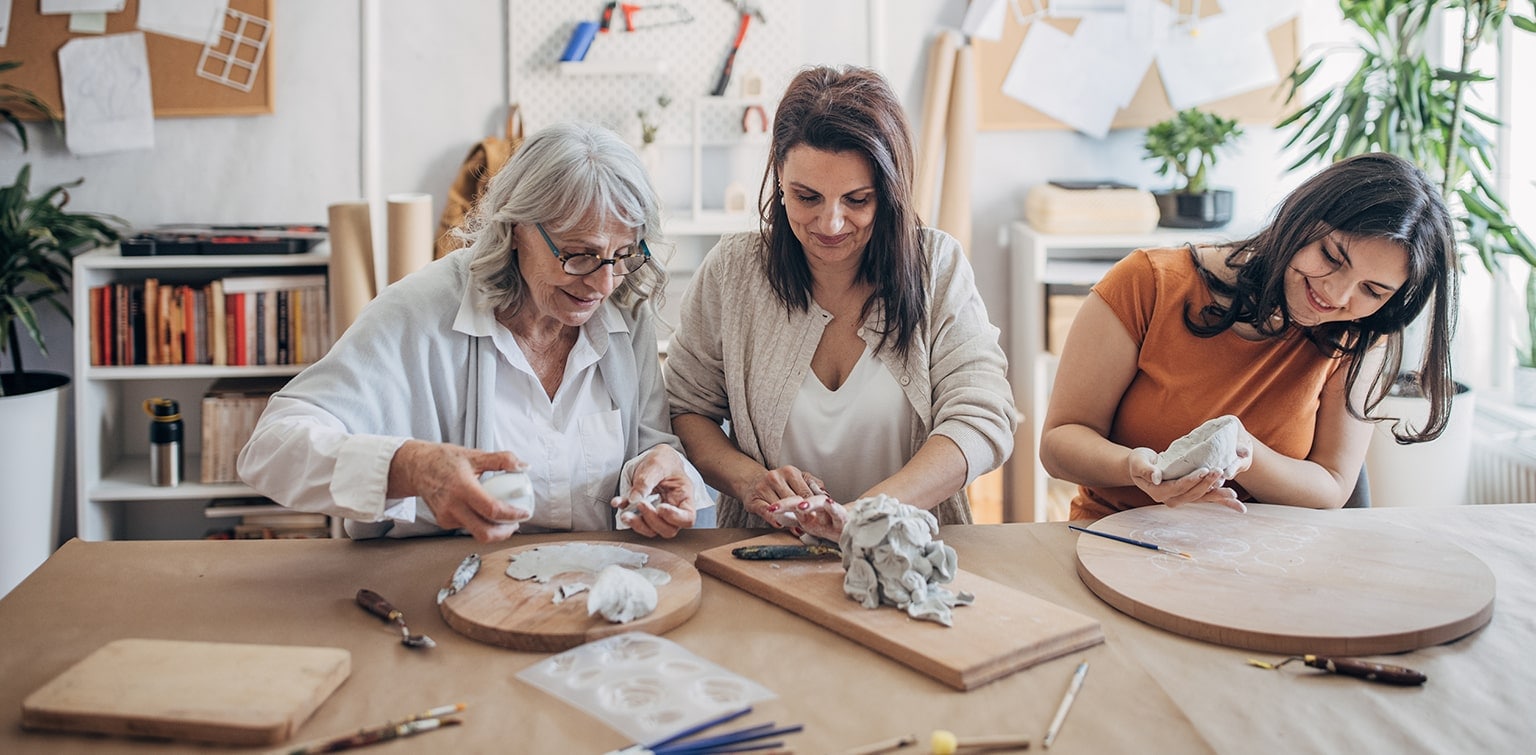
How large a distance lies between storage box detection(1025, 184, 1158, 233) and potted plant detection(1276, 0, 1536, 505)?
1.43 feet

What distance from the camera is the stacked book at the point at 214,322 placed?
11.3 ft

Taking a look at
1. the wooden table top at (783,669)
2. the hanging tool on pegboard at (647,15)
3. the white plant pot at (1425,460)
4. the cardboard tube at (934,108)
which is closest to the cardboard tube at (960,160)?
the cardboard tube at (934,108)

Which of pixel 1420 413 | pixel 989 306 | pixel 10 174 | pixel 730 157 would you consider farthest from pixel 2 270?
pixel 1420 413

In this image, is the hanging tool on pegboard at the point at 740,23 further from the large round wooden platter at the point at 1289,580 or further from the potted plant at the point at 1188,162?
the large round wooden platter at the point at 1289,580

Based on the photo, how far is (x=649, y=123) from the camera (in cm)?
377

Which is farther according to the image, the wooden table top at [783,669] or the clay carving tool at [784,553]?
the clay carving tool at [784,553]

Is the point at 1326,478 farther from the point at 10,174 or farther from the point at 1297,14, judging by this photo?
the point at 10,174

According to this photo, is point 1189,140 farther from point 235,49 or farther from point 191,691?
point 191,691

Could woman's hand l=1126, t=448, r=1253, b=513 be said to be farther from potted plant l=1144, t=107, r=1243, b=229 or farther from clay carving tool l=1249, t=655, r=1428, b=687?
potted plant l=1144, t=107, r=1243, b=229

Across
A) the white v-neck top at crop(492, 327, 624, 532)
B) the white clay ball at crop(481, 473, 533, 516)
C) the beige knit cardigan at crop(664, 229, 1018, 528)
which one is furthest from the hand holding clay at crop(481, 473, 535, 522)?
the beige knit cardigan at crop(664, 229, 1018, 528)

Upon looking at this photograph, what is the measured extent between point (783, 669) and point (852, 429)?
0.77 m

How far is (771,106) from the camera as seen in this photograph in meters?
3.70

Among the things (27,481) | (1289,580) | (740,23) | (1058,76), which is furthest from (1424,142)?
(27,481)

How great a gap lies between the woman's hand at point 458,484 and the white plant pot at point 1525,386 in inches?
118
